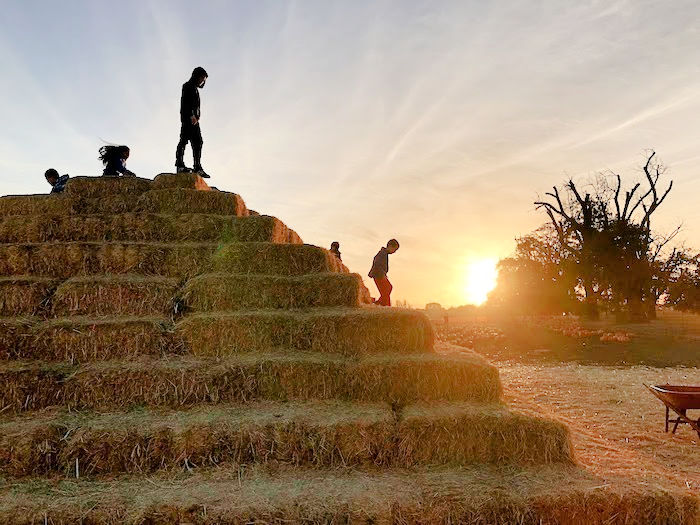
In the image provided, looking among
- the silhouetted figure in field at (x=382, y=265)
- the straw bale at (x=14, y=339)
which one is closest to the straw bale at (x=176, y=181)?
the silhouetted figure in field at (x=382, y=265)

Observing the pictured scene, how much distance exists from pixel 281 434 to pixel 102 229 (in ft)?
17.8

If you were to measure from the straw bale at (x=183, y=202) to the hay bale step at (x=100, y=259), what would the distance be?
1.56 metres

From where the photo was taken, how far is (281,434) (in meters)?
4.67

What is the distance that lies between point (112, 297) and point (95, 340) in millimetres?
895

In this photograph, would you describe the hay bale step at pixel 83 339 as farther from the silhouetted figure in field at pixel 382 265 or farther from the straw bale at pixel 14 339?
the silhouetted figure in field at pixel 382 265

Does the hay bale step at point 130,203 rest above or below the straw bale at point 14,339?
above

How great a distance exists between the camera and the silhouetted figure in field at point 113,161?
1099 cm

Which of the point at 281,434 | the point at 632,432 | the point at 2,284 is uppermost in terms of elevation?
the point at 2,284

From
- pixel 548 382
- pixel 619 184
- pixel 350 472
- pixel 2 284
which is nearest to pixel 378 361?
pixel 350 472

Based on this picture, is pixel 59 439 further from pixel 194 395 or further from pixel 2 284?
pixel 2 284

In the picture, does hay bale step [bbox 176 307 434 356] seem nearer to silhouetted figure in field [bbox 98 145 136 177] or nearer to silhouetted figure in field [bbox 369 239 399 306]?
silhouetted figure in field [bbox 369 239 399 306]

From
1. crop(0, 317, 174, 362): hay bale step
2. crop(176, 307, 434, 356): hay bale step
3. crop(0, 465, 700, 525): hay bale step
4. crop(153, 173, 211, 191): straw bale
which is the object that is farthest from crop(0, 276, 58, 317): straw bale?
crop(153, 173, 211, 191): straw bale

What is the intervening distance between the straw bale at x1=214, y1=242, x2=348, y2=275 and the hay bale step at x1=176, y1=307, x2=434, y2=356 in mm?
1273

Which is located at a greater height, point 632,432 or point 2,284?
point 2,284
